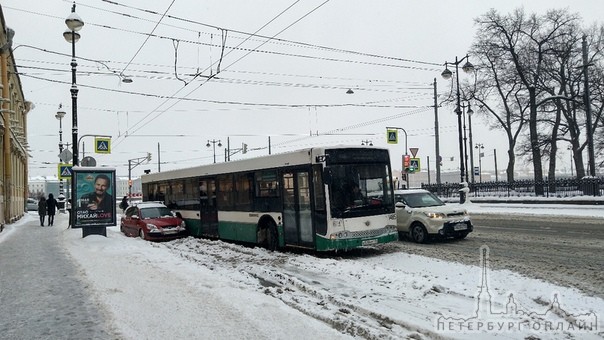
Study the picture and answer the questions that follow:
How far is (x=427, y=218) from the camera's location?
13492 millimetres

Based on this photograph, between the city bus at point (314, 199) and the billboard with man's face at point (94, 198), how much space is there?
16.3 feet

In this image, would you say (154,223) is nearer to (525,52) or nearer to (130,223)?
(130,223)

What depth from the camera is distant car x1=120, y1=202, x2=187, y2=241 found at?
1680 cm

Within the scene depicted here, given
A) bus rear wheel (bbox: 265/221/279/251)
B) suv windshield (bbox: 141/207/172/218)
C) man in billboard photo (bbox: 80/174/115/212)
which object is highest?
man in billboard photo (bbox: 80/174/115/212)

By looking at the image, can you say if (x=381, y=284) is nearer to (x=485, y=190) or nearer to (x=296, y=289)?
(x=296, y=289)

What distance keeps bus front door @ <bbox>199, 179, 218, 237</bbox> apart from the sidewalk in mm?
4802

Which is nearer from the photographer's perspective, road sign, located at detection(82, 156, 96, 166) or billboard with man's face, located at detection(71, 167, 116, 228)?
billboard with man's face, located at detection(71, 167, 116, 228)

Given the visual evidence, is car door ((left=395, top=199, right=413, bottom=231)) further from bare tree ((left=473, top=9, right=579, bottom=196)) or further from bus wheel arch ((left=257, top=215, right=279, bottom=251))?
bare tree ((left=473, top=9, right=579, bottom=196))

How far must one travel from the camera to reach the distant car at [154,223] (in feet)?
55.1

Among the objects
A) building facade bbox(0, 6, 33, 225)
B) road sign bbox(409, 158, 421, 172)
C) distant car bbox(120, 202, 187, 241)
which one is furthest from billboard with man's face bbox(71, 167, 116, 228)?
road sign bbox(409, 158, 421, 172)

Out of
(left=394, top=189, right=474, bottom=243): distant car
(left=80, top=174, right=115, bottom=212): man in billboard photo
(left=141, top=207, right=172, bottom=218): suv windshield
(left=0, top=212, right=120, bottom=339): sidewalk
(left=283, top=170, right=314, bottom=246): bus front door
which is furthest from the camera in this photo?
(left=141, top=207, right=172, bottom=218): suv windshield

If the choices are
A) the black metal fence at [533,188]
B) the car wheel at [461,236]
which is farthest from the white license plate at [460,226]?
the black metal fence at [533,188]

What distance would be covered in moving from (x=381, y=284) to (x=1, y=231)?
19824mm

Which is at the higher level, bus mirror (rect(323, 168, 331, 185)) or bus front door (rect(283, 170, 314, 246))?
bus mirror (rect(323, 168, 331, 185))
